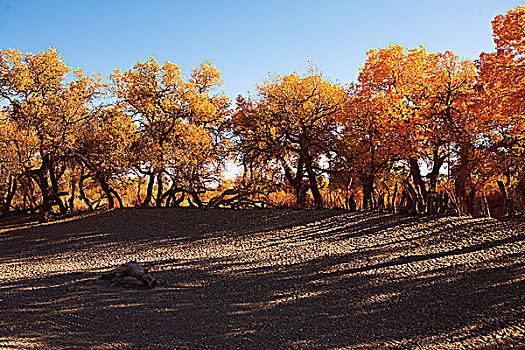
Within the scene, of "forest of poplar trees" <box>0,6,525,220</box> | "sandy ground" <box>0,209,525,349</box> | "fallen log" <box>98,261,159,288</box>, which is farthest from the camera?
"forest of poplar trees" <box>0,6,525,220</box>

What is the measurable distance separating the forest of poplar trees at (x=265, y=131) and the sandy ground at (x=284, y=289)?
4.25 m

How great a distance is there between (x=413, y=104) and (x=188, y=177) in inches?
353

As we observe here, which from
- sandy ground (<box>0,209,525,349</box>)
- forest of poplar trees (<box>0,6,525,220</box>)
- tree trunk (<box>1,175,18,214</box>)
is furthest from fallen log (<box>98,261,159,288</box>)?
tree trunk (<box>1,175,18,214</box>)

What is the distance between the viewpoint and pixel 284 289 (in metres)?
6.32

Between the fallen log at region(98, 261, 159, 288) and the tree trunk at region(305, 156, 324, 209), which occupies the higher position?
the tree trunk at region(305, 156, 324, 209)

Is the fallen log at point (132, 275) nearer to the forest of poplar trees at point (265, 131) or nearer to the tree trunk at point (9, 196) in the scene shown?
the forest of poplar trees at point (265, 131)

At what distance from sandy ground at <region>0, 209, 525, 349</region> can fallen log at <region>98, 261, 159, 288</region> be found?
0.15 m

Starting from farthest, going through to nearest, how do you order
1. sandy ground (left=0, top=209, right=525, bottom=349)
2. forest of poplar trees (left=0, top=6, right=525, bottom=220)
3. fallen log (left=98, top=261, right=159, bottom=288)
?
forest of poplar trees (left=0, top=6, right=525, bottom=220) → fallen log (left=98, top=261, right=159, bottom=288) → sandy ground (left=0, top=209, right=525, bottom=349)

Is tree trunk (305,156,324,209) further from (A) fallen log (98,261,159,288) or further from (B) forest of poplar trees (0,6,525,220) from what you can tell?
(A) fallen log (98,261,159,288)

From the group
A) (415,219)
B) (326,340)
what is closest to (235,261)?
(326,340)

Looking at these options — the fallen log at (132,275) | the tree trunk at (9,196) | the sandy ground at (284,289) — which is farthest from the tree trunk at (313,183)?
the tree trunk at (9,196)

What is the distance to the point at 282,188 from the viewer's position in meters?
16.7

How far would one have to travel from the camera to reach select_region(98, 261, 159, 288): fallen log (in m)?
6.53

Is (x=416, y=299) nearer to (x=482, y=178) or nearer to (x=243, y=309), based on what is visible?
(x=243, y=309)
